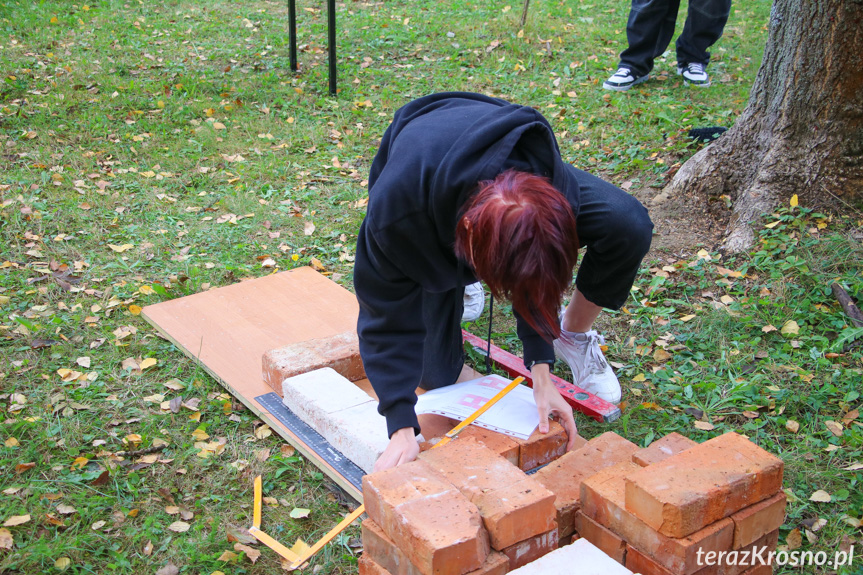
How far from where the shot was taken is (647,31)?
223 inches

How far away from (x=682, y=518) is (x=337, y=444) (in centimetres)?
123

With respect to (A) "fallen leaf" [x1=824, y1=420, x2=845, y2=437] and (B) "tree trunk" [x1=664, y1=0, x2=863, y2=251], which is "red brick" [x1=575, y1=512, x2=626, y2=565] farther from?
(B) "tree trunk" [x1=664, y1=0, x2=863, y2=251]

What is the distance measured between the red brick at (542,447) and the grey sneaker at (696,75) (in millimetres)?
4400

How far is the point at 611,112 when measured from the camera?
540 centimetres

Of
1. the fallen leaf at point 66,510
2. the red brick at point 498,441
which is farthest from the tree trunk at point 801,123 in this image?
the fallen leaf at point 66,510

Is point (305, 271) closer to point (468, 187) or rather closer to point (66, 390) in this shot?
point (66, 390)

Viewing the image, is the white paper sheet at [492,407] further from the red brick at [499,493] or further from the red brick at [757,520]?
the red brick at [757,520]

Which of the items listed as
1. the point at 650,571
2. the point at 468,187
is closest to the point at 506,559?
the point at 650,571

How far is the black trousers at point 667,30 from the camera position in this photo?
18.4 ft

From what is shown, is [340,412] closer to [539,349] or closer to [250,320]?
[539,349]

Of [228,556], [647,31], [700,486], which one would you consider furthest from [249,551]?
[647,31]

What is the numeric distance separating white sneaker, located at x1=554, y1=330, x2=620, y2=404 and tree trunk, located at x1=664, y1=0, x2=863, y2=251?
127 cm

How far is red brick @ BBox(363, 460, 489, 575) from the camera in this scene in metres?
1.53

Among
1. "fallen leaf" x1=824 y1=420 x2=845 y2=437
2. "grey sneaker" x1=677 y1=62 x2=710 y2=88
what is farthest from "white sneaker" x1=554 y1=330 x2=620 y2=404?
"grey sneaker" x1=677 y1=62 x2=710 y2=88
